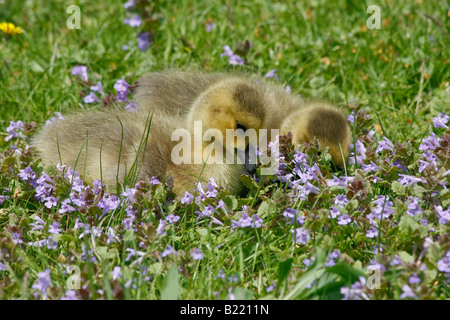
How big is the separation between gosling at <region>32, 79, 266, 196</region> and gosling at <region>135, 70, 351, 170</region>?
137 millimetres

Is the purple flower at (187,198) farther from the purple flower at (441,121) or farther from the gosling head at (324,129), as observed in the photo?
the purple flower at (441,121)

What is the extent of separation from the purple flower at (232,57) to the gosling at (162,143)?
0.72m

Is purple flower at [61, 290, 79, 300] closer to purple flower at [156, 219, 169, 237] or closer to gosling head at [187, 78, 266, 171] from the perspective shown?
purple flower at [156, 219, 169, 237]

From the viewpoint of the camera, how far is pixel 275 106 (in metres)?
3.39

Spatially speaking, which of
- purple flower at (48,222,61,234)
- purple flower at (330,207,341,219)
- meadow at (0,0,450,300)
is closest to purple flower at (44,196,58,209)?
meadow at (0,0,450,300)

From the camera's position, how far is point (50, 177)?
2744 millimetres

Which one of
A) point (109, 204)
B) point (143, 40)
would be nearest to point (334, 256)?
point (109, 204)

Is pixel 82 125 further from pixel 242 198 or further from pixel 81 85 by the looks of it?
pixel 242 198

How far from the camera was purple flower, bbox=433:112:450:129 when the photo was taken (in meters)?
2.98

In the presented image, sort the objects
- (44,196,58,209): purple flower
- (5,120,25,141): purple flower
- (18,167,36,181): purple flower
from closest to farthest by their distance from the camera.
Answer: (44,196,58,209): purple flower → (18,167,36,181): purple flower → (5,120,25,141): purple flower

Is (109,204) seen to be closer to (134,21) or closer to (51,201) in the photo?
(51,201)

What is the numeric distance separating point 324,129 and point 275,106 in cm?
38

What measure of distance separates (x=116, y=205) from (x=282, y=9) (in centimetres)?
268
